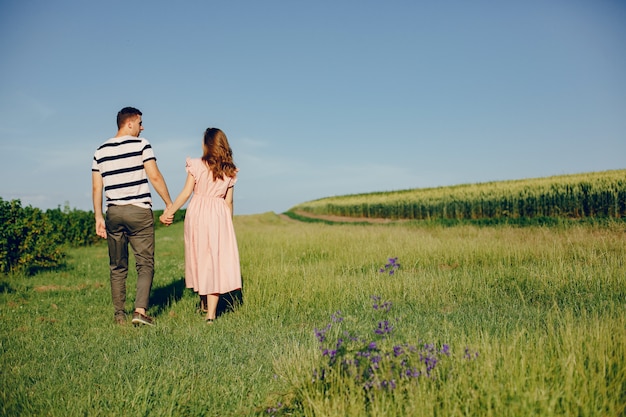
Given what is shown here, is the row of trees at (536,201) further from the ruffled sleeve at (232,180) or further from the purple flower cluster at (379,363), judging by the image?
the purple flower cluster at (379,363)

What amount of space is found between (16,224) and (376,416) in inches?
420

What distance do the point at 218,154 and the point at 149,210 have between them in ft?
3.57

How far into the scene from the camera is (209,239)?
208 inches

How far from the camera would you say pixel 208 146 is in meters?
5.27

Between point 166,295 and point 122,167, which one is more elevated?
point 122,167

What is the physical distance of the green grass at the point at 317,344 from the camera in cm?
255

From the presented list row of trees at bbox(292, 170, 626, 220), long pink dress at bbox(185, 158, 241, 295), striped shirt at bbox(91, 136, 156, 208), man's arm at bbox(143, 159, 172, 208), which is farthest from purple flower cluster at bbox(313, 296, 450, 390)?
row of trees at bbox(292, 170, 626, 220)

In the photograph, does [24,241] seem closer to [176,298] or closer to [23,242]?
[23,242]

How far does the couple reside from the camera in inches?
198

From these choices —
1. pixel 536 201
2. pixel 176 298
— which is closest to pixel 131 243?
pixel 176 298

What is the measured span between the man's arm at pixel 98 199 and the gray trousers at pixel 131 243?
7cm

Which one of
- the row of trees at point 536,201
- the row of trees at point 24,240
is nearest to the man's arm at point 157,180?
the row of trees at point 24,240

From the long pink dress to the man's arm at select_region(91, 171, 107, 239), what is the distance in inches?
39.0

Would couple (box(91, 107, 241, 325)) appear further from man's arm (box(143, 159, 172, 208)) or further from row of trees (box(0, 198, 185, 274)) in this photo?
row of trees (box(0, 198, 185, 274))
